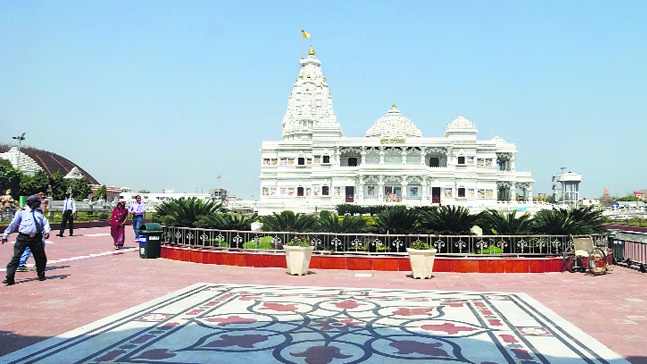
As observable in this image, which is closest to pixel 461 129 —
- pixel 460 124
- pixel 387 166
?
pixel 460 124

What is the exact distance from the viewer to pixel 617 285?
11.2 meters

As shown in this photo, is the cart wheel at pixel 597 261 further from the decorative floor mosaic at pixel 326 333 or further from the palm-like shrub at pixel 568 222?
the decorative floor mosaic at pixel 326 333

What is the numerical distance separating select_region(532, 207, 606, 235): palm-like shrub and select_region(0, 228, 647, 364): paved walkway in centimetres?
140

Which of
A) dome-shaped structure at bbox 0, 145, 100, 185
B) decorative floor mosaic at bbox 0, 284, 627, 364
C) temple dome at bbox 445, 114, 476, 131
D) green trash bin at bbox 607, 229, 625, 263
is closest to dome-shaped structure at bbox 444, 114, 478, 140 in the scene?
temple dome at bbox 445, 114, 476, 131

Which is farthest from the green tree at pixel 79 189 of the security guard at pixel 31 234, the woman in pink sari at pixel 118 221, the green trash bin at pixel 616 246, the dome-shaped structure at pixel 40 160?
the green trash bin at pixel 616 246

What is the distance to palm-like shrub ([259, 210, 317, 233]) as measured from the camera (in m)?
14.7

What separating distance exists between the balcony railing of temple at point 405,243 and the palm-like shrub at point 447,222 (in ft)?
0.78

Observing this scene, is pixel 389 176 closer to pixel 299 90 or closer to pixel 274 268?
→ pixel 299 90

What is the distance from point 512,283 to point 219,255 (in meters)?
7.55

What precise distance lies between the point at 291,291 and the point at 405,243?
4.51 meters

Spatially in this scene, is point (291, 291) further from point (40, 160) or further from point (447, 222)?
point (40, 160)

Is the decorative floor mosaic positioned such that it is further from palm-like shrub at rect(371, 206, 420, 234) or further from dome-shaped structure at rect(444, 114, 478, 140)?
dome-shaped structure at rect(444, 114, 478, 140)

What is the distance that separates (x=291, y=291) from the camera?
10.1 metres

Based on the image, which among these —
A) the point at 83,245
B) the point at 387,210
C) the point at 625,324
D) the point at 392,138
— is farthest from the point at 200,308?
the point at 392,138
